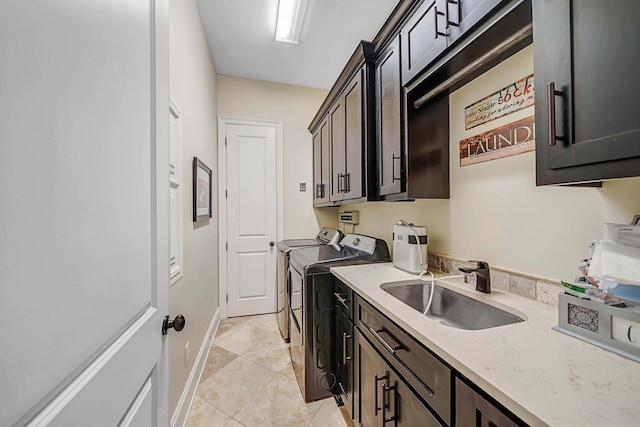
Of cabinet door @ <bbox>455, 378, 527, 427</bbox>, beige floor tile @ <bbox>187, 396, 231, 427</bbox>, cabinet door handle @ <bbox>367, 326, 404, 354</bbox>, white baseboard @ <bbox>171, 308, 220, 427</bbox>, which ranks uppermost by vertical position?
cabinet door @ <bbox>455, 378, 527, 427</bbox>

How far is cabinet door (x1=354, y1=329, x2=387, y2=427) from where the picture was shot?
1.11 meters

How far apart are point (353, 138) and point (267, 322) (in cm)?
230

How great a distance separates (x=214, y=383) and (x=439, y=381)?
1820 mm

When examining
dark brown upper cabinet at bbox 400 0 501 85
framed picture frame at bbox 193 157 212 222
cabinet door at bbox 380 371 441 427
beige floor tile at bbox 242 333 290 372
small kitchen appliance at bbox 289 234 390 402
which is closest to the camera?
cabinet door at bbox 380 371 441 427

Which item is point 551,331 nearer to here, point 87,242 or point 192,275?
point 87,242

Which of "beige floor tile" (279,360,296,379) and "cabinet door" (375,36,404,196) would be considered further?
"beige floor tile" (279,360,296,379)

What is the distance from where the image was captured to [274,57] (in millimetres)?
2703

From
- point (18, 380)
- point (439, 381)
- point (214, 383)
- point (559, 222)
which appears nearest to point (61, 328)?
point (18, 380)

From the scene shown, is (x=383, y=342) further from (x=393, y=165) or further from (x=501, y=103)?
(x=501, y=103)

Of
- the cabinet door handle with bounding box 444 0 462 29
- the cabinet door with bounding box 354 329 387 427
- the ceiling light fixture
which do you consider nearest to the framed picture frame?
the ceiling light fixture

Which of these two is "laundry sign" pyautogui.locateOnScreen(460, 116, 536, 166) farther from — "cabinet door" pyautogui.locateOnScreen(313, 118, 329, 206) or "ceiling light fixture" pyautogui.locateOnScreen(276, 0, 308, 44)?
"ceiling light fixture" pyautogui.locateOnScreen(276, 0, 308, 44)

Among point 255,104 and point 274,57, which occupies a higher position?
point 274,57

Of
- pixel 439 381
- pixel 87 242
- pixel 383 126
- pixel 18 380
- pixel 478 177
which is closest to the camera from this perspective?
pixel 18 380

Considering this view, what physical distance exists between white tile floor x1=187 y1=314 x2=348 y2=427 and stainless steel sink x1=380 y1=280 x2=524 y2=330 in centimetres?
90
